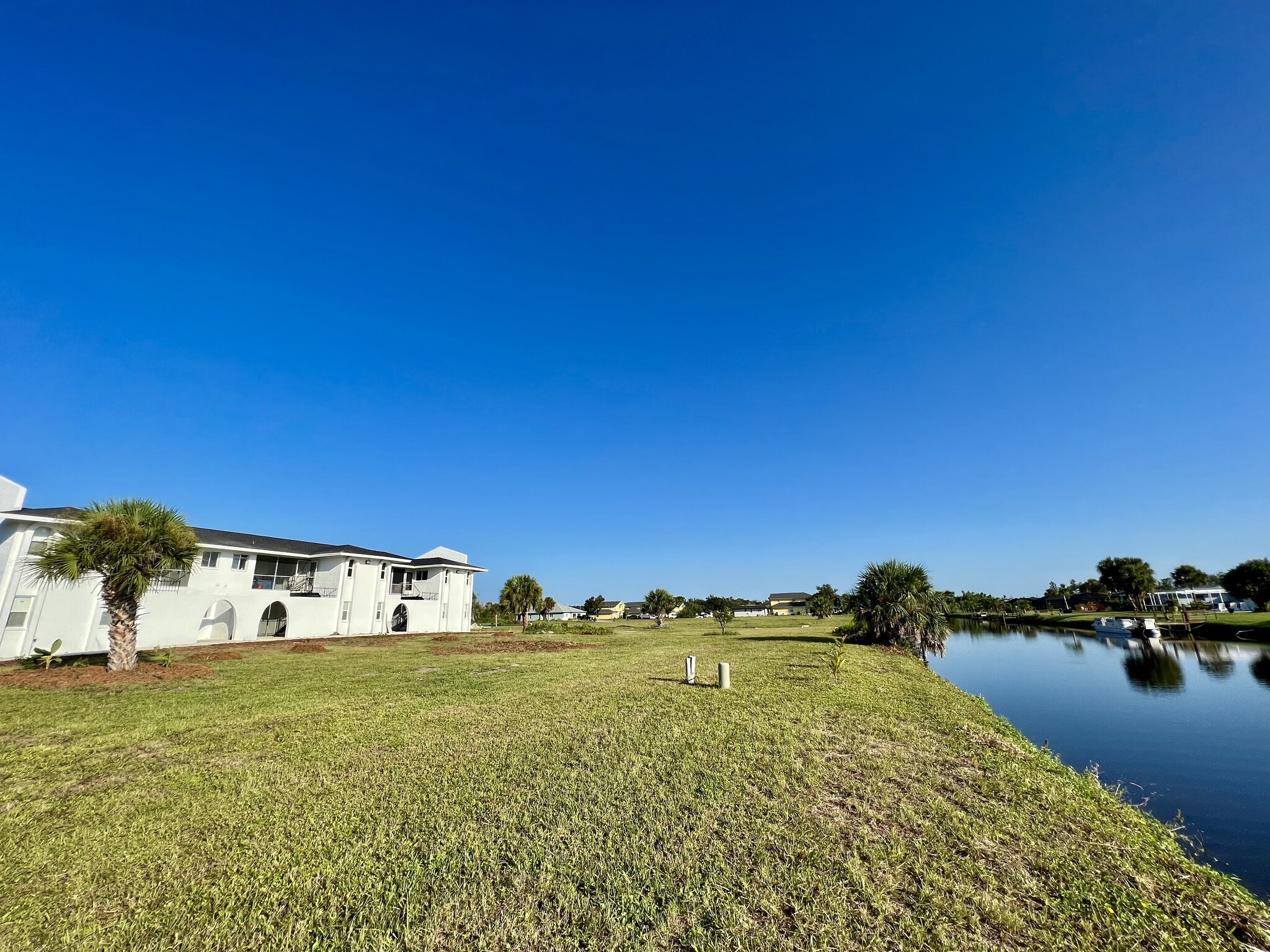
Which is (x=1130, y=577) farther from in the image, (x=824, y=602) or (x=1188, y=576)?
(x=824, y=602)

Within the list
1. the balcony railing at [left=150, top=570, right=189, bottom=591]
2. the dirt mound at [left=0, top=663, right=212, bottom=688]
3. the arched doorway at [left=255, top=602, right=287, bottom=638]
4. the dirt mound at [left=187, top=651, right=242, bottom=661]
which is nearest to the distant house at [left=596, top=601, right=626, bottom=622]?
the arched doorway at [left=255, top=602, right=287, bottom=638]

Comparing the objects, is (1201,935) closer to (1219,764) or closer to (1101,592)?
(1219,764)

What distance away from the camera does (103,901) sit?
4422 millimetres

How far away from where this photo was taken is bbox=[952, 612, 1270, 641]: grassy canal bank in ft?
153

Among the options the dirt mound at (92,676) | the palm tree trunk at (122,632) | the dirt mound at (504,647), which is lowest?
the dirt mound at (504,647)

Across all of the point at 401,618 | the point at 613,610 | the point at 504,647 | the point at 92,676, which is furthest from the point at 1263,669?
the point at 613,610

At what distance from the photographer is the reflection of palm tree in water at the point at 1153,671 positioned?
23905 mm

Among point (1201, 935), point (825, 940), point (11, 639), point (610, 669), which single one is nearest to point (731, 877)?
point (825, 940)

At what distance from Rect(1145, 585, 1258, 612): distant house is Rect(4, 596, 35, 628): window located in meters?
130

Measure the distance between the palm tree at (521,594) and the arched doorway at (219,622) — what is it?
813 inches

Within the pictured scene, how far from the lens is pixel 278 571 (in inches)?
1426

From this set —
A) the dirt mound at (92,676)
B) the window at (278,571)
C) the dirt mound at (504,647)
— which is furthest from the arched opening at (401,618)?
the dirt mound at (92,676)

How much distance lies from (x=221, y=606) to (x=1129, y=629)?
264 ft

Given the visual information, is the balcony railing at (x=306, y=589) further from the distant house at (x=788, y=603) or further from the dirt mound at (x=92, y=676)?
the distant house at (x=788, y=603)
